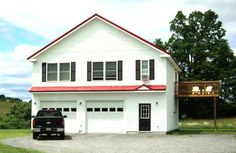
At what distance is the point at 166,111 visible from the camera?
33750 mm

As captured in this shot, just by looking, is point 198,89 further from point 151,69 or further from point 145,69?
point 145,69

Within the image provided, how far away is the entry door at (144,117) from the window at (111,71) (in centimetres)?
314

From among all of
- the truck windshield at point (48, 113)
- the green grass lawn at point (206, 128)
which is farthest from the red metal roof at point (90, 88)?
the truck windshield at point (48, 113)

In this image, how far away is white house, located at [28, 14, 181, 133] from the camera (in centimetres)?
3409

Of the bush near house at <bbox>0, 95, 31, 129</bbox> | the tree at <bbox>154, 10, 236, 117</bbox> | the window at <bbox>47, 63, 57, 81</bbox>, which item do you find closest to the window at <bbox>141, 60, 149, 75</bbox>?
the window at <bbox>47, 63, 57, 81</bbox>

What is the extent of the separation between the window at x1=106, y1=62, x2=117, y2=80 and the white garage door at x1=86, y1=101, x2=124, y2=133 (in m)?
1.90

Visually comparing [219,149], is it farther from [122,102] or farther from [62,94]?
[62,94]

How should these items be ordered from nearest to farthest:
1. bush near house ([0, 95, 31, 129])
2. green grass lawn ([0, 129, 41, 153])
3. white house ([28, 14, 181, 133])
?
green grass lawn ([0, 129, 41, 153]) < white house ([28, 14, 181, 133]) < bush near house ([0, 95, 31, 129])

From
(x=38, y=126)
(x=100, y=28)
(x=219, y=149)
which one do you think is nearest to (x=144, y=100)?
(x=100, y=28)

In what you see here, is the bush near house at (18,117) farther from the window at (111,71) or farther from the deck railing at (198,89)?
the deck railing at (198,89)

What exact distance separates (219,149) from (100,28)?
58.9 feet

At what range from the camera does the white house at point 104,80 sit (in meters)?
34.1

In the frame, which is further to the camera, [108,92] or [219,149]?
[108,92]

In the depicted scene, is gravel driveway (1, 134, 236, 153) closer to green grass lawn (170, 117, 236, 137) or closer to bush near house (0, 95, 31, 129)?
green grass lawn (170, 117, 236, 137)
